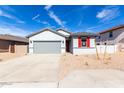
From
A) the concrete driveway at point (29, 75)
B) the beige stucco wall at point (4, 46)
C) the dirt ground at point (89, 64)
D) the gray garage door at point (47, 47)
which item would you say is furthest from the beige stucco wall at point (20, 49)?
the concrete driveway at point (29, 75)

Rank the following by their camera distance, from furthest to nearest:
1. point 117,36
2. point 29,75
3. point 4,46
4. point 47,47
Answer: point 117,36 < point 4,46 < point 47,47 < point 29,75

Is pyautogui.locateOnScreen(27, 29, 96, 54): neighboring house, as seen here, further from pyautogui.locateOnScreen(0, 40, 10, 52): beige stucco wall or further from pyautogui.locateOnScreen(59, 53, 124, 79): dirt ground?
pyautogui.locateOnScreen(59, 53, 124, 79): dirt ground

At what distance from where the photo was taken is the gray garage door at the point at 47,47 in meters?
21.4

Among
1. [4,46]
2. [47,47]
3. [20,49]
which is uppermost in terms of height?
[4,46]

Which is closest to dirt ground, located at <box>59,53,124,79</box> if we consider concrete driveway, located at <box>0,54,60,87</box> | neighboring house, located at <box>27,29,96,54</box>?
concrete driveway, located at <box>0,54,60,87</box>

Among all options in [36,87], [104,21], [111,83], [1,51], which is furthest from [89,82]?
[104,21]

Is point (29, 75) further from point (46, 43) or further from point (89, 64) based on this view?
point (46, 43)

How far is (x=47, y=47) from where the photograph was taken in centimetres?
2150

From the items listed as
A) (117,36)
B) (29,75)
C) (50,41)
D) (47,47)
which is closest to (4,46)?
(47,47)

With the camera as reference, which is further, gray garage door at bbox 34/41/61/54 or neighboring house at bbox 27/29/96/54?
gray garage door at bbox 34/41/61/54

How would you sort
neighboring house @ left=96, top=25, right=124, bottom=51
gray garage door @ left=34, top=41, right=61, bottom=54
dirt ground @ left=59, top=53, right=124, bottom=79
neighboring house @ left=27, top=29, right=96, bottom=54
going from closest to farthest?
dirt ground @ left=59, top=53, right=124, bottom=79 → neighboring house @ left=27, top=29, right=96, bottom=54 → gray garage door @ left=34, top=41, right=61, bottom=54 → neighboring house @ left=96, top=25, right=124, bottom=51

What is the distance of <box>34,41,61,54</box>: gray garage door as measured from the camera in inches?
843

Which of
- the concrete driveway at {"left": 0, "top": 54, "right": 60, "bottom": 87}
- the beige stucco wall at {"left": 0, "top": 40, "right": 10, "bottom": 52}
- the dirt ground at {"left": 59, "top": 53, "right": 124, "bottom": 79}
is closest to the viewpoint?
the concrete driveway at {"left": 0, "top": 54, "right": 60, "bottom": 87}

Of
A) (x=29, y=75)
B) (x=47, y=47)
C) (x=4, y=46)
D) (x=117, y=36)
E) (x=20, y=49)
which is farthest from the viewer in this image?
(x=117, y=36)
